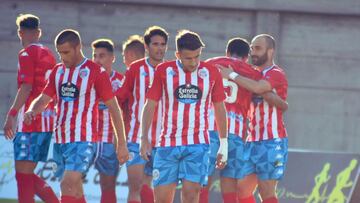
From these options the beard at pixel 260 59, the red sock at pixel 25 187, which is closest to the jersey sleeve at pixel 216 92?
the beard at pixel 260 59

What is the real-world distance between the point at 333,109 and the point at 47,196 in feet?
25.8

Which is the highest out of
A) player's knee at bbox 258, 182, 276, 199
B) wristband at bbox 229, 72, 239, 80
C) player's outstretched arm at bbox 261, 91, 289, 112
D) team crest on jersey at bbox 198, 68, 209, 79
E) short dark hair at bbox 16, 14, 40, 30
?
short dark hair at bbox 16, 14, 40, 30

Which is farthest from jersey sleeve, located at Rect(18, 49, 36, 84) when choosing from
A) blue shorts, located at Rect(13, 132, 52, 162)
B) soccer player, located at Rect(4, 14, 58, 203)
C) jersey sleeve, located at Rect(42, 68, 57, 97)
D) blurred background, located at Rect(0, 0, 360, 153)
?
blurred background, located at Rect(0, 0, 360, 153)

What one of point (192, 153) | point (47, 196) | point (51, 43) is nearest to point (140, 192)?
point (47, 196)

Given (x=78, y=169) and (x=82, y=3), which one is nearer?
(x=78, y=169)

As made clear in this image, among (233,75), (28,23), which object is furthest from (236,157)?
(28,23)

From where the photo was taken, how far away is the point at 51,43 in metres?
18.3

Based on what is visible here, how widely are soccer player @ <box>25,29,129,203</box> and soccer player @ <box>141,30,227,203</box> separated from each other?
423 mm

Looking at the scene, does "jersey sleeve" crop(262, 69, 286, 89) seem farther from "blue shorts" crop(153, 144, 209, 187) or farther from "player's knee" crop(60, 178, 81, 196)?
A: "player's knee" crop(60, 178, 81, 196)

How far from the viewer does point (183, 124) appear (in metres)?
9.98

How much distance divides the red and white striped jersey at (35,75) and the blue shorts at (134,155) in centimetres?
84

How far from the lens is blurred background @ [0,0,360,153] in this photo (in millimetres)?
18219

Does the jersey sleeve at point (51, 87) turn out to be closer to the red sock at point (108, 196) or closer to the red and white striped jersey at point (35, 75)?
the red and white striped jersey at point (35, 75)

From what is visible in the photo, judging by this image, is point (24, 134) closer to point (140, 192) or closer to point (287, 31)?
point (140, 192)
